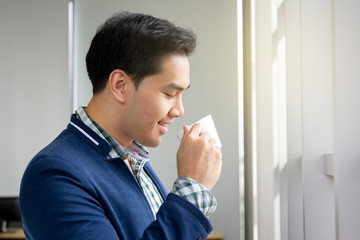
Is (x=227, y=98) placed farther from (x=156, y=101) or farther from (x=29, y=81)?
(x=156, y=101)

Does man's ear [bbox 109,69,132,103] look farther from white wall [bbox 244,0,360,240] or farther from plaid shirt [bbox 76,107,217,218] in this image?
white wall [bbox 244,0,360,240]

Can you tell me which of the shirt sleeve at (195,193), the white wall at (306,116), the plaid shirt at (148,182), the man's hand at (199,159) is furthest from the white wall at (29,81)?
the shirt sleeve at (195,193)

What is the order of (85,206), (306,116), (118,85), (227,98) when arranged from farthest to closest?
Result: (227,98) < (306,116) < (118,85) < (85,206)

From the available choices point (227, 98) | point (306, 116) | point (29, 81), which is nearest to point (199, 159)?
point (306, 116)

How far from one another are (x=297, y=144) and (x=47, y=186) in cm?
111

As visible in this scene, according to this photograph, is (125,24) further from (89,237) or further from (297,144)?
(297,144)

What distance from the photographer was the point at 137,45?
41.7 inches

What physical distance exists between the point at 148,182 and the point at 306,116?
62 centimetres

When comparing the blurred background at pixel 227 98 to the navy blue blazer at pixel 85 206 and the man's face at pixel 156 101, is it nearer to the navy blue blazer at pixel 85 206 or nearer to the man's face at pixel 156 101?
the man's face at pixel 156 101

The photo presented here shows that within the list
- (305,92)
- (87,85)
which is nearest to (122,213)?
(305,92)

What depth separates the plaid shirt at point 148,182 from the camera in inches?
34.7

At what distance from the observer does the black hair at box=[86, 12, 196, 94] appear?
1.05m

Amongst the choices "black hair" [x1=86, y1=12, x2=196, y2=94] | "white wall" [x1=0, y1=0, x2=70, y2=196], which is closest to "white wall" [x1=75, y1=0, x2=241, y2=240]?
"white wall" [x1=0, y1=0, x2=70, y2=196]

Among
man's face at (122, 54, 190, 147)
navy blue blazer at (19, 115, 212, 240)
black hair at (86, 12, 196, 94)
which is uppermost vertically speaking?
black hair at (86, 12, 196, 94)
